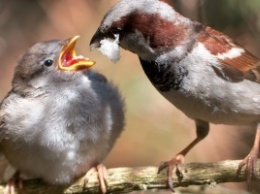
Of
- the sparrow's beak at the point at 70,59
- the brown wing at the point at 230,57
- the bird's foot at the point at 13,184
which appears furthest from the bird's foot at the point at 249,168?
the bird's foot at the point at 13,184

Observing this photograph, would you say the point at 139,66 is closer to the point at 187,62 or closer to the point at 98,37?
the point at 187,62

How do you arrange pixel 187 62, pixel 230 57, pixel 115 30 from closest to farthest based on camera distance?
pixel 115 30 → pixel 187 62 → pixel 230 57

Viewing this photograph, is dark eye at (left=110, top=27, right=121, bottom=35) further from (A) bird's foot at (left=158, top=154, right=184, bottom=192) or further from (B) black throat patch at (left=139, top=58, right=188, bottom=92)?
(A) bird's foot at (left=158, top=154, right=184, bottom=192)

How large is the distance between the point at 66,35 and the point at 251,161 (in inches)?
187

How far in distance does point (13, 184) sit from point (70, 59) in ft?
2.57

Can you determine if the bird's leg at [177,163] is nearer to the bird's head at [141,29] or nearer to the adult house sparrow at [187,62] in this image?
the adult house sparrow at [187,62]

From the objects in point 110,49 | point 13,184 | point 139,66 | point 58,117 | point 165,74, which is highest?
point 139,66

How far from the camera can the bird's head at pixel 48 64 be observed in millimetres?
4359

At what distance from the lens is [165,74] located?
4.18m

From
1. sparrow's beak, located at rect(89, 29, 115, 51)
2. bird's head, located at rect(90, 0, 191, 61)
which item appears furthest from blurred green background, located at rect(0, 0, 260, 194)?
sparrow's beak, located at rect(89, 29, 115, 51)

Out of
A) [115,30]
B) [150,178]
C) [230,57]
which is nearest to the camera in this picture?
[115,30]

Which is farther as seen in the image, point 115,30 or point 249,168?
point 249,168

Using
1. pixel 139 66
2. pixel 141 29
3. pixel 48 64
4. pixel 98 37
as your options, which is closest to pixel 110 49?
A: pixel 98 37

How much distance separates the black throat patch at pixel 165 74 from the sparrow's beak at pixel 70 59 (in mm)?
377
